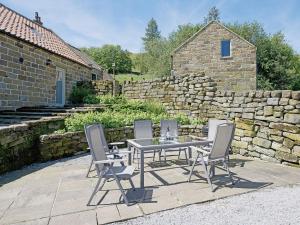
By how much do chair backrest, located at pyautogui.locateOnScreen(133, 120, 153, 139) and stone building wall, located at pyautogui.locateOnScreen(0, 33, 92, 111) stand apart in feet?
18.2

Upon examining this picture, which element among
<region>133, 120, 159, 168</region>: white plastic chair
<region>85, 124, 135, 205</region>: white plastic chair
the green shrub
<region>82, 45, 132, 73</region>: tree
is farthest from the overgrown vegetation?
<region>82, 45, 132, 73</region>: tree

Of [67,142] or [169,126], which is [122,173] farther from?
[67,142]

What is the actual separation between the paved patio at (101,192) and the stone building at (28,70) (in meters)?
4.64

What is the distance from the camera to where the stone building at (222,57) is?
19.7 meters

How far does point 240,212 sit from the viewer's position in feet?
12.0

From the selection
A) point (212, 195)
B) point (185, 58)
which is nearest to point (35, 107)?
point (212, 195)

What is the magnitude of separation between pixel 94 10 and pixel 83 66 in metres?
5.32

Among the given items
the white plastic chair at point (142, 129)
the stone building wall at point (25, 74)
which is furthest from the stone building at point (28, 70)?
the white plastic chair at point (142, 129)

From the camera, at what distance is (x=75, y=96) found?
1474 cm

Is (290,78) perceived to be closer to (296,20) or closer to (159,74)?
(296,20)

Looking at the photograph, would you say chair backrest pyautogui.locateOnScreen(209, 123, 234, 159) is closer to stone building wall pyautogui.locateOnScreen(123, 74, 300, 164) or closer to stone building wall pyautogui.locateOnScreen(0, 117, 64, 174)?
stone building wall pyautogui.locateOnScreen(123, 74, 300, 164)

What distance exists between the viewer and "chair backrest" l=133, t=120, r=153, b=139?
268 inches

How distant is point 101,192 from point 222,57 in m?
17.5

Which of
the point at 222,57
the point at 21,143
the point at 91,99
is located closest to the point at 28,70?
the point at 91,99
